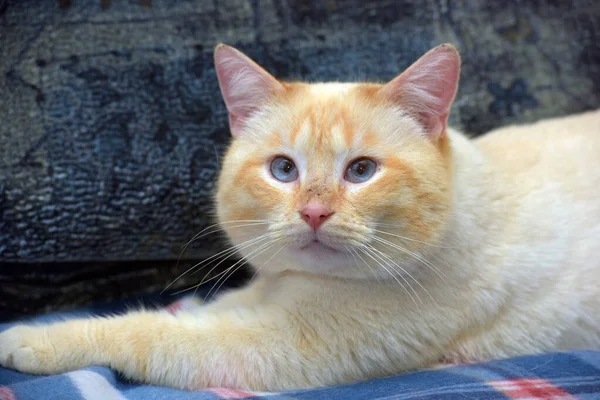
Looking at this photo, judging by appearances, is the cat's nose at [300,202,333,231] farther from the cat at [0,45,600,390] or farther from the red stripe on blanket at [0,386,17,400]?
the red stripe on blanket at [0,386,17,400]

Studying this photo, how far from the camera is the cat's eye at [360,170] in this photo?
149cm

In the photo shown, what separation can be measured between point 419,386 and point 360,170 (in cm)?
55

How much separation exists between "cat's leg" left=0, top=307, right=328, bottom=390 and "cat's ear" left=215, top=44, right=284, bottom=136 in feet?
1.88

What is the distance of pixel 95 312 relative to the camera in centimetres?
208

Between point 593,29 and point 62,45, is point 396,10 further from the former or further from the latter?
point 62,45

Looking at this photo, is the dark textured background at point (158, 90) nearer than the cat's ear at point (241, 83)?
No

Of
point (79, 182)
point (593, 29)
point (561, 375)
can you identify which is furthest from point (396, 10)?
point (561, 375)

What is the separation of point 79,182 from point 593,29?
7.19ft

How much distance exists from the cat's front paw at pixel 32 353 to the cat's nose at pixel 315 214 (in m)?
0.74

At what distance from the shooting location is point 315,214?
1.37m

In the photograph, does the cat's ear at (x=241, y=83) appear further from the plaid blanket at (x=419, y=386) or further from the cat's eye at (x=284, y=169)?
the plaid blanket at (x=419, y=386)

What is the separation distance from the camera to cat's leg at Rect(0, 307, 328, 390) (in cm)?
149

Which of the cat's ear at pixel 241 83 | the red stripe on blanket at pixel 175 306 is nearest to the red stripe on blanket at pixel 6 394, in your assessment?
the red stripe on blanket at pixel 175 306

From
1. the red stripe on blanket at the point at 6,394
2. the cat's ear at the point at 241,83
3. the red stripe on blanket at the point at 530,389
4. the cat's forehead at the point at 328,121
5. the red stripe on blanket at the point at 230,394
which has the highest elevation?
the cat's ear at the point at 241,83
